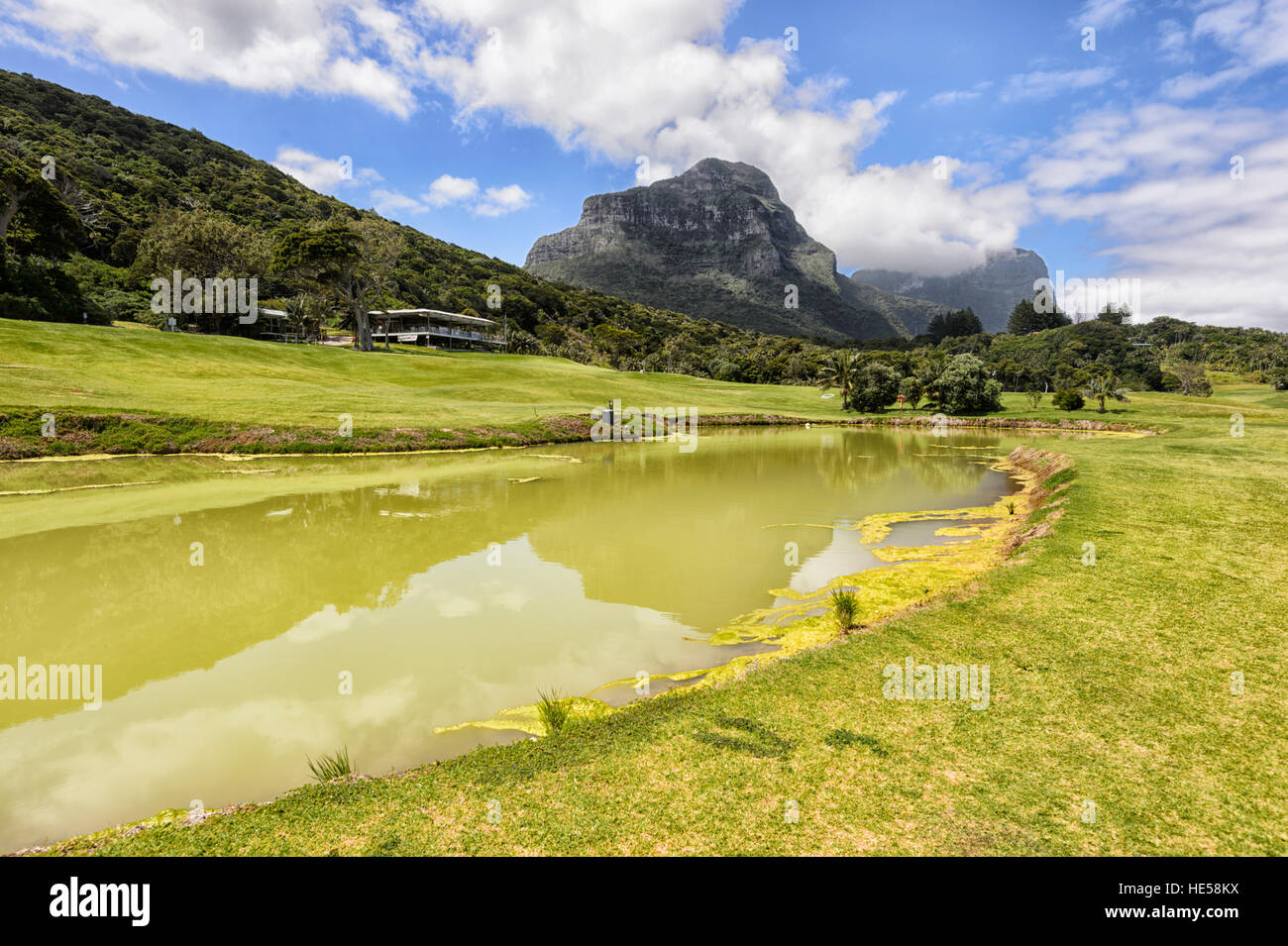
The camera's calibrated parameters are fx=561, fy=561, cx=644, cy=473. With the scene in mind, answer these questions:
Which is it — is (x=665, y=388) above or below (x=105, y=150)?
below

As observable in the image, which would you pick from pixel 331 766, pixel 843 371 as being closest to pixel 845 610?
pixel 331 766

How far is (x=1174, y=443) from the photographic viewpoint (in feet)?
112

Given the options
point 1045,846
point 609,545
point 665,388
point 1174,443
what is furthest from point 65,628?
point 665,388

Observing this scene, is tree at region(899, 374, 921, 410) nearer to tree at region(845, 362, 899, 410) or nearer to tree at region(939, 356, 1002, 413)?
tree at region(845, 362, 899, 410)

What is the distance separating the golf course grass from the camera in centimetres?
510

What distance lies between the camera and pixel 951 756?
251 inches

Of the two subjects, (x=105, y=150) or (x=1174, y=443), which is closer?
(x=1174, y=443)

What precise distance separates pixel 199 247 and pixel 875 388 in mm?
97877

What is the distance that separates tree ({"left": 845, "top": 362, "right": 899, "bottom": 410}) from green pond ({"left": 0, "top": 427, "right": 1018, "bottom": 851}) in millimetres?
52702

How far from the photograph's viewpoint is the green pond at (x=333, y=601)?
724 cm

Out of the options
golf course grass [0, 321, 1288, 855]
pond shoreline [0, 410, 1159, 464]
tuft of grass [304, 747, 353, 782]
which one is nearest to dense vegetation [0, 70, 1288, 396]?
pond shoreline [0, 410, 1159, 464]

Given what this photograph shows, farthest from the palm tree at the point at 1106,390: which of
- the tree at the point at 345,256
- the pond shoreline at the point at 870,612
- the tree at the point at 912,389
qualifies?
the tree at the point at 345,256
